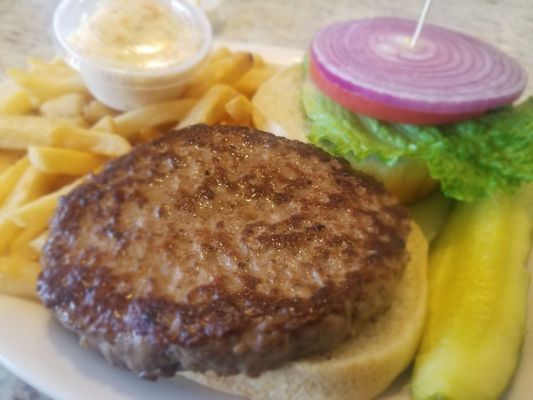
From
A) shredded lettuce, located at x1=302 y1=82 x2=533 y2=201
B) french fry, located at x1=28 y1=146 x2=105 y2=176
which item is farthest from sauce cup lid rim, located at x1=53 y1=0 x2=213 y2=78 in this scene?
shredded lettuce, located at x1=302 y1=82 x2=533 y2=201

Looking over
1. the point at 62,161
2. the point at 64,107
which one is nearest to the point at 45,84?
the point at 64,107

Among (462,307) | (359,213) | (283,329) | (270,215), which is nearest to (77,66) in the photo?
(270,215)

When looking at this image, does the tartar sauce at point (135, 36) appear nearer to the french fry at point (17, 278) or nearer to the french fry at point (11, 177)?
the french fry at point (11, 177)

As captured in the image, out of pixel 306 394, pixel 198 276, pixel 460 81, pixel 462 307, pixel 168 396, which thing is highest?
pixel 460 81

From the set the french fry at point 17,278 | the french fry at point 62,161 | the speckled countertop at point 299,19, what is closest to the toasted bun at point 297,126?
the french fry at point 62,161

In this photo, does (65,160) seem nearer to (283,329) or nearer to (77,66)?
(77,66)

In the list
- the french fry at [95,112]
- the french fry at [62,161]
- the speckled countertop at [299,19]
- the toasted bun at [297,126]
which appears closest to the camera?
the french fry at [62,161]

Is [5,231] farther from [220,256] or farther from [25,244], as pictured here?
[220,256]
